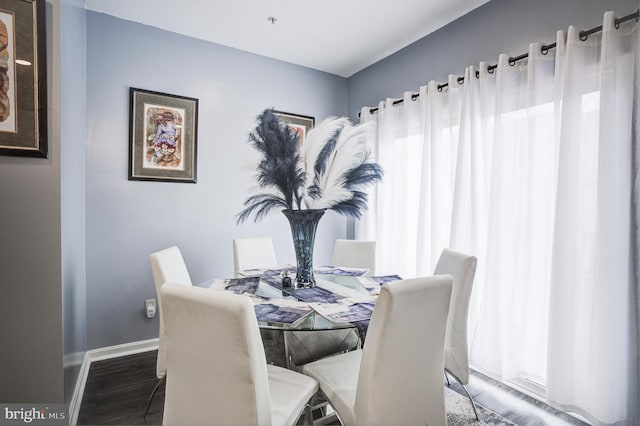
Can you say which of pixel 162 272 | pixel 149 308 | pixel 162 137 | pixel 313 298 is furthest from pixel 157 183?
pixel 313 298

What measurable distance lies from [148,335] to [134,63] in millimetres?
A: 2269

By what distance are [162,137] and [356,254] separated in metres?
1.94

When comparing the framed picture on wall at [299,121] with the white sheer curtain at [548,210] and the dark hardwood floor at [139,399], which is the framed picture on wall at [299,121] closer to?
the white sheer curtain at [548,210]

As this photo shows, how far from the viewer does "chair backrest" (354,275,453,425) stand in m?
1.21

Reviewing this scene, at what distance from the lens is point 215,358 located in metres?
1.14

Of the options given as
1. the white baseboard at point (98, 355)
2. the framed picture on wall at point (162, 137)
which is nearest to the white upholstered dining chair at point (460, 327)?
the white baseboard at point (98, 355)

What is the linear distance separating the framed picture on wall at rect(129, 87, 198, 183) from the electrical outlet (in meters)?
1.04

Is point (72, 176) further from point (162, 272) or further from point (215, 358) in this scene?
point (215, 358)

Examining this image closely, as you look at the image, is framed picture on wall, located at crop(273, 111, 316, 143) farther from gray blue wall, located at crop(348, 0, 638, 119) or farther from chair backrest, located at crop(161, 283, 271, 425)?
chair backrest, located at crop(161, 283, 271, 425)

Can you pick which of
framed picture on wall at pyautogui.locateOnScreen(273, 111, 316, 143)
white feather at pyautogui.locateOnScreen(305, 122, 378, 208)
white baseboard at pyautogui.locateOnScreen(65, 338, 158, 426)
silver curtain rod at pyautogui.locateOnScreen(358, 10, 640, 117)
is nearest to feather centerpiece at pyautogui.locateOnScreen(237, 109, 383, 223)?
white feather at pyautogui.locateOnScreen(305, 122, 378, 208)
